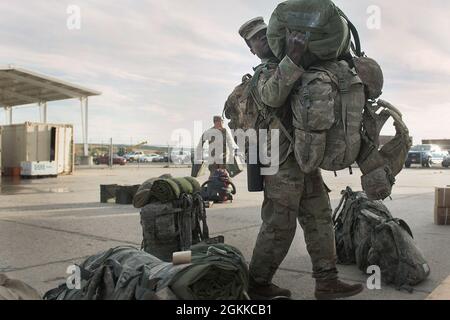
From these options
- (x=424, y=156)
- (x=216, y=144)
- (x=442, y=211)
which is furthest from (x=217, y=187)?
(x=424, y=156)

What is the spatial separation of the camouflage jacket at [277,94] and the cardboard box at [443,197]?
13.1ft

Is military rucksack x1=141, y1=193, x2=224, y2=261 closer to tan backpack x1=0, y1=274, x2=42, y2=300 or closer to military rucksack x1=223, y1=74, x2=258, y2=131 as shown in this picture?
military rucksack x1=223, y1=74, x2=258, y2=131

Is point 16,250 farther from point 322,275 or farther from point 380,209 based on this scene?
point 380,209

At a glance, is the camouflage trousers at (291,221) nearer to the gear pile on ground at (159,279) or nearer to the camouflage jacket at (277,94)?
the camouflage jacket at (277,94)

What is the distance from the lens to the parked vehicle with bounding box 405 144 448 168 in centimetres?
2720

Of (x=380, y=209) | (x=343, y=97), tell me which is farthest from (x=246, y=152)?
(x=380, y=209)

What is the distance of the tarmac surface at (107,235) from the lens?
366cm

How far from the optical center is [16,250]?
4.55 metres

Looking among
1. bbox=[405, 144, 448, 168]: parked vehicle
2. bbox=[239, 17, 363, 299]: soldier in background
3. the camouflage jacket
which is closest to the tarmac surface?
bbox=[239, 17, 363, 299]: soldier in background

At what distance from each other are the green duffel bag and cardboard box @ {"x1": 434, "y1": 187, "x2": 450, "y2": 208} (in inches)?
159

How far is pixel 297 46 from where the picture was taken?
2855 millimetres

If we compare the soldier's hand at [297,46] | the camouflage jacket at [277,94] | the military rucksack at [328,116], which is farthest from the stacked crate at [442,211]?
the soldier's hand at [297,46]

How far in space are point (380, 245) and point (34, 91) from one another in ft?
62.4

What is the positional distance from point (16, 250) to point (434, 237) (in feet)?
14.7
